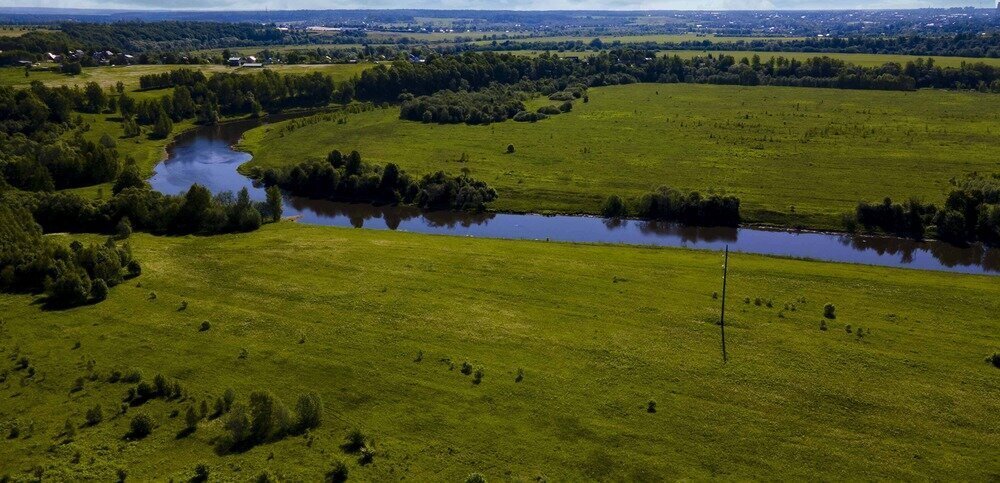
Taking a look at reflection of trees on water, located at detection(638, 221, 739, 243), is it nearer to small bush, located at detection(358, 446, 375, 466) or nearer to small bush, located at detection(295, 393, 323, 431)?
small bush, located at detection(295, 393, 323, 431)

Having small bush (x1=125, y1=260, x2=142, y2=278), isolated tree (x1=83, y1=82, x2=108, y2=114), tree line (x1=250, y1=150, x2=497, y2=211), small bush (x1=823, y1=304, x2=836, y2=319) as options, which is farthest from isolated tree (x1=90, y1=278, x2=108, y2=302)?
isolated tree (x1=83, y1=82, x2=108, y2=114)

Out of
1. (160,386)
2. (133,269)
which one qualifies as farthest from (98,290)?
(160,386)

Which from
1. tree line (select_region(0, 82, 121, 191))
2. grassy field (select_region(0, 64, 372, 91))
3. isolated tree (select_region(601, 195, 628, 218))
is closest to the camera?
isolated tree (select_region(601, 195, 628, 218))

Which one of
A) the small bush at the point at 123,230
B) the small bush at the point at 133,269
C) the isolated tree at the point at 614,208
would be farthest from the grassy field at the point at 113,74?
the isolated tree at the point at 614,208

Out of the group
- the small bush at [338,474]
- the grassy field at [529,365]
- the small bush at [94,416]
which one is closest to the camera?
the small bush at [338,474]

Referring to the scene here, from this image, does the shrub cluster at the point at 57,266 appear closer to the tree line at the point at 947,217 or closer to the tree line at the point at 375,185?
the tree line at the point at 375,185
